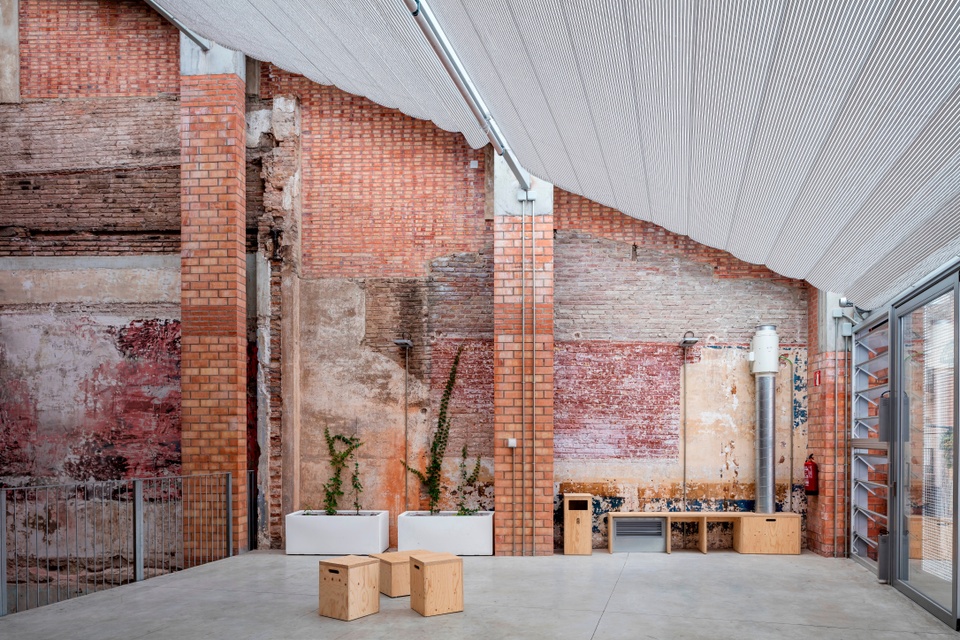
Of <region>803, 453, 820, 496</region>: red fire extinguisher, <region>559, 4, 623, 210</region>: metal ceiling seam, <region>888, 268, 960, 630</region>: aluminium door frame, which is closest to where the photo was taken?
<region>559, 4, 623, 210</region>: metal ceiling seam

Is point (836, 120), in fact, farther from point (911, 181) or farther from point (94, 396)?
point (94, 396)

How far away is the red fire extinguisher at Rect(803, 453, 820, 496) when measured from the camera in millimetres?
9445

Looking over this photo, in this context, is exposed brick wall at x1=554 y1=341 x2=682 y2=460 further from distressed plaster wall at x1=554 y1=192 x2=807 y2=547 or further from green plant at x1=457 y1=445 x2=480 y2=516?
green plant at x1=457 y1=445 x2=480 y2=516

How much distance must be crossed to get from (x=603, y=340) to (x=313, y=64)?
4691 millimetres

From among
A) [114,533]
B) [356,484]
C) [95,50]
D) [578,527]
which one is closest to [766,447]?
[578,527]

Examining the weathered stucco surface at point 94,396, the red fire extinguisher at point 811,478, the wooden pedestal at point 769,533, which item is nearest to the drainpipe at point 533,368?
the wooden pedestal at point 769,533

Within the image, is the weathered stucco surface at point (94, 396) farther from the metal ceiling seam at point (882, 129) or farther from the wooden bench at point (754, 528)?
the metal ceiling seam at point (882, 129)

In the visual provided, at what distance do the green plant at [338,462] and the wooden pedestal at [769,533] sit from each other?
4.59 metres

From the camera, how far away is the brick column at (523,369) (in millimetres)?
9234

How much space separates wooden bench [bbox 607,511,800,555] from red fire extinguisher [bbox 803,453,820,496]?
33 centimetres

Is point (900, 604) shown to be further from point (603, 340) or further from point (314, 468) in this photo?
point (314, 468)

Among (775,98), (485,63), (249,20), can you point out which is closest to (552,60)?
(485,63)

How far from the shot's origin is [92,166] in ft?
33.8

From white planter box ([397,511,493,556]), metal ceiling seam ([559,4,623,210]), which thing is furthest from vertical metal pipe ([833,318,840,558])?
white planter box ([397,511,493,556])
